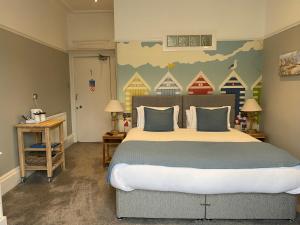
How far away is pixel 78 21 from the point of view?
5.56m

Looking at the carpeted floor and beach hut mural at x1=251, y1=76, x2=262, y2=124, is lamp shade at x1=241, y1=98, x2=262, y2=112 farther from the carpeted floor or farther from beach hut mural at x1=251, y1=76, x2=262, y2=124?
the carpeted floor

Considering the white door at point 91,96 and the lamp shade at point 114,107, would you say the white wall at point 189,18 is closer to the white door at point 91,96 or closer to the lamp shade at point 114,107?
the lamp shade at point 114,107

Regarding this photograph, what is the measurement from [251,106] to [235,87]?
538 mm

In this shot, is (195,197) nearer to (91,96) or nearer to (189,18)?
(189,18)

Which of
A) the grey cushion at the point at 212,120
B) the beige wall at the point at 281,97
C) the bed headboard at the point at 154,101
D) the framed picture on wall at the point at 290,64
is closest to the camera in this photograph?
the framed picture on wall at the point at 290,64

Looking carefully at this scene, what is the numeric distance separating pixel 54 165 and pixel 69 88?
250 cm

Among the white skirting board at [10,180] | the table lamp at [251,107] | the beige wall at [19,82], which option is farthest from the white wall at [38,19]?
the table lamp at [251,107]

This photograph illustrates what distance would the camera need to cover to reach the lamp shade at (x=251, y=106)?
4063mm

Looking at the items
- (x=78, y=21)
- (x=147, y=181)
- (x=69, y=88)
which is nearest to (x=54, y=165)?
(x=147, y=181)

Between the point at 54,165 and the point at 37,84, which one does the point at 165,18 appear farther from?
the point at 54,165

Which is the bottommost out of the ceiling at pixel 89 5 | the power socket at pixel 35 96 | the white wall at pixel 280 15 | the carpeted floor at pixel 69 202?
the carpeted floor at pixel 69 202

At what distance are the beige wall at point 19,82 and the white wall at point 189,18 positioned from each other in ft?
Result: 4.68

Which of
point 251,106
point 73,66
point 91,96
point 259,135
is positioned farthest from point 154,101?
point 73,66

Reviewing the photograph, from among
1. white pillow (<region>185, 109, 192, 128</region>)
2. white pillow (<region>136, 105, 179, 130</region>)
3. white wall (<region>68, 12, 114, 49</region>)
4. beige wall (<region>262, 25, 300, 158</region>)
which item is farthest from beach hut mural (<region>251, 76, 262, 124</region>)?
white wall (<region>68, 12, 114, 49</region>)
